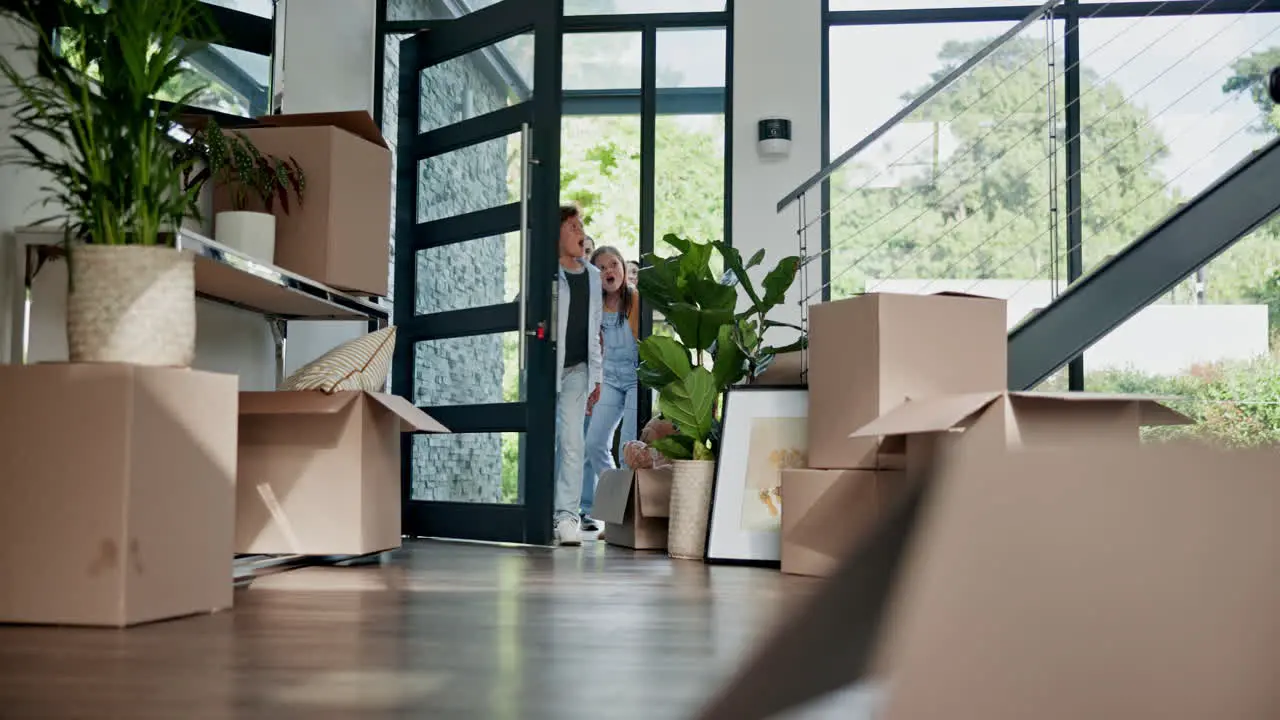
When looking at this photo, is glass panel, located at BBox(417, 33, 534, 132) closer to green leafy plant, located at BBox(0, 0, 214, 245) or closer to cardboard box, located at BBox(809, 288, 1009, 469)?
cardboard box, located at BBox(809, 288, 1009, 469)

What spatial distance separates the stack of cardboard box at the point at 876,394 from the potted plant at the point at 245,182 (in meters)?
1.42

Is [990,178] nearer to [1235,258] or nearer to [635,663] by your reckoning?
[1235,258]

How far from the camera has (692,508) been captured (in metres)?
3.66

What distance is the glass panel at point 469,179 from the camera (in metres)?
4.32

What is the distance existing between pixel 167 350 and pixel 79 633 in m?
0.48

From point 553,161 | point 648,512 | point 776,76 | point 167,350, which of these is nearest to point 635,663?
point 167,350

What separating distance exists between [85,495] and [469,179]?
9.01 ft

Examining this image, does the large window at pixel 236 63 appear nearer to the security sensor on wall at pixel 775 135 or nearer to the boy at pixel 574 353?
the boy at pixel 574 353

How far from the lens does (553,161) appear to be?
4219mm

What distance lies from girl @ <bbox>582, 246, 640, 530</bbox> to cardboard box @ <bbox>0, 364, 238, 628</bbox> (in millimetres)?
3468

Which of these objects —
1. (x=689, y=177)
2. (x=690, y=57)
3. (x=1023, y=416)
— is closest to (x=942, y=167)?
(x=689, y=177)

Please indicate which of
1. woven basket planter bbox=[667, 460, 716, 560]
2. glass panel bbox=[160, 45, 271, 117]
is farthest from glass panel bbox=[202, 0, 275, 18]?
woven basket planter bbox=[667, 460, 716, 560]

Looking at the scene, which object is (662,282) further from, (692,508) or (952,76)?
(952,76)

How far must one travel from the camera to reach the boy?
14.7 feet
